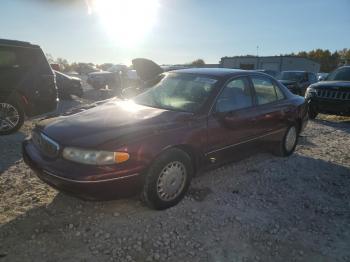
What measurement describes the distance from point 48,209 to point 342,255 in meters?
2.98

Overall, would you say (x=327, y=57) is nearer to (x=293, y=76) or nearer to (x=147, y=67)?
(x=293, y=76)

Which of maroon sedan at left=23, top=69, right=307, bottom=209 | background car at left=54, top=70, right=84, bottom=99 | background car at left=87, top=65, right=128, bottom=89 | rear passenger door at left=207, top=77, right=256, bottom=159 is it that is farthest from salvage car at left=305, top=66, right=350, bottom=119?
background car at left=87, top=65, right=128, bottom=89

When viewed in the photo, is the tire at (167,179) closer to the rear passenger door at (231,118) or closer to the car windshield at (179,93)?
the rear passenger door at (231,118)

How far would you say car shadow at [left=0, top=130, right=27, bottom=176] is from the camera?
498 centimetres

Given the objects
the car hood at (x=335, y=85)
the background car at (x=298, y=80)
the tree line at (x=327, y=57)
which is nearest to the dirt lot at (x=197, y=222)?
the car hood at (x=335, y=85)

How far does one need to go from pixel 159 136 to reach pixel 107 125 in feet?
1.84

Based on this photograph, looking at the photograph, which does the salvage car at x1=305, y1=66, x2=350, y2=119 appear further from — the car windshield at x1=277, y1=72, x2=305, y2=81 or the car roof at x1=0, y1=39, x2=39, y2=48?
the car roof at x1=0, y1=39, x2=39, y2=48

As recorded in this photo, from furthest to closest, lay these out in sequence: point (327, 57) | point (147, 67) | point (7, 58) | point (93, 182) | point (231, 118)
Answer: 1. point (327, 57)
2. point (147, 67)
3. point (7, 58)
4. point (231, 118)
5. point (93, 182)

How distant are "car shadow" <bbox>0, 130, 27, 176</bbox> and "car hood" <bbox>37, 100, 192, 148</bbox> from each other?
4.96 ft

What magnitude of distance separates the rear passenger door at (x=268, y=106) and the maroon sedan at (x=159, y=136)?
0.05ft

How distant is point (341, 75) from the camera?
10.3 metres

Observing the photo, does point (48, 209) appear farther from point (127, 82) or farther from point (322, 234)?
point (127, 82)

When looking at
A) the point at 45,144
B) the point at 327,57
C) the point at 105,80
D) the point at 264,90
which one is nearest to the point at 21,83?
the point at 45,144

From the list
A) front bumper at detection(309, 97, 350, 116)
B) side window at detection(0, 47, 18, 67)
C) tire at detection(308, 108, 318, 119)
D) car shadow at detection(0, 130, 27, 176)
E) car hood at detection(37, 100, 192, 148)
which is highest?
Answer: side window at detection(0, 47, 18, 67)
